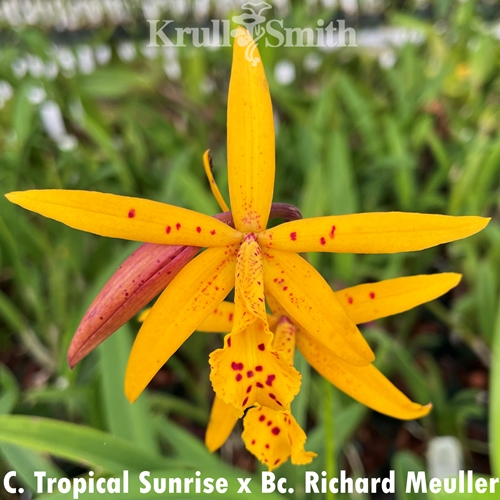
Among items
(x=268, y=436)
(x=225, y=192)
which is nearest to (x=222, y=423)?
(x=268, y=436)

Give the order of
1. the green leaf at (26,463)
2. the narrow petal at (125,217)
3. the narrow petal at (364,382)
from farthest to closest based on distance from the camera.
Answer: the green leaf at (26,463), the narrow petal at (364,382), the narrow petal at (125,217)

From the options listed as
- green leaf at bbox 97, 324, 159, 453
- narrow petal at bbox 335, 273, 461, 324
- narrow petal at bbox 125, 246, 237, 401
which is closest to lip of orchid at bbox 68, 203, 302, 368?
narrow petal at bbox 125, 246, 237, 401

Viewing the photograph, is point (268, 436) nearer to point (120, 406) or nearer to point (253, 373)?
point (253, 373)

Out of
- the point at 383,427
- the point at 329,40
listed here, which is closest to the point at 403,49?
the point at 329,40

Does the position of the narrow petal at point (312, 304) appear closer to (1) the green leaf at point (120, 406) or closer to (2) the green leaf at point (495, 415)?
(2) the green leaf at point (495, 415)

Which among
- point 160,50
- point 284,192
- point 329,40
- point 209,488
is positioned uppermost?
point 329,40

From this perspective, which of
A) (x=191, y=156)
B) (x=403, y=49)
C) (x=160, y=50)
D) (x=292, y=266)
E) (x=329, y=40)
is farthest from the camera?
(x=329, y=40)

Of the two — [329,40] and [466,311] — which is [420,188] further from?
[329,40]

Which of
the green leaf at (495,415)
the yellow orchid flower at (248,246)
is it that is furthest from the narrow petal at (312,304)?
the green leaf at (495,415)

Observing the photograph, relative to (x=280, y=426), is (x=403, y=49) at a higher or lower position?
higher
